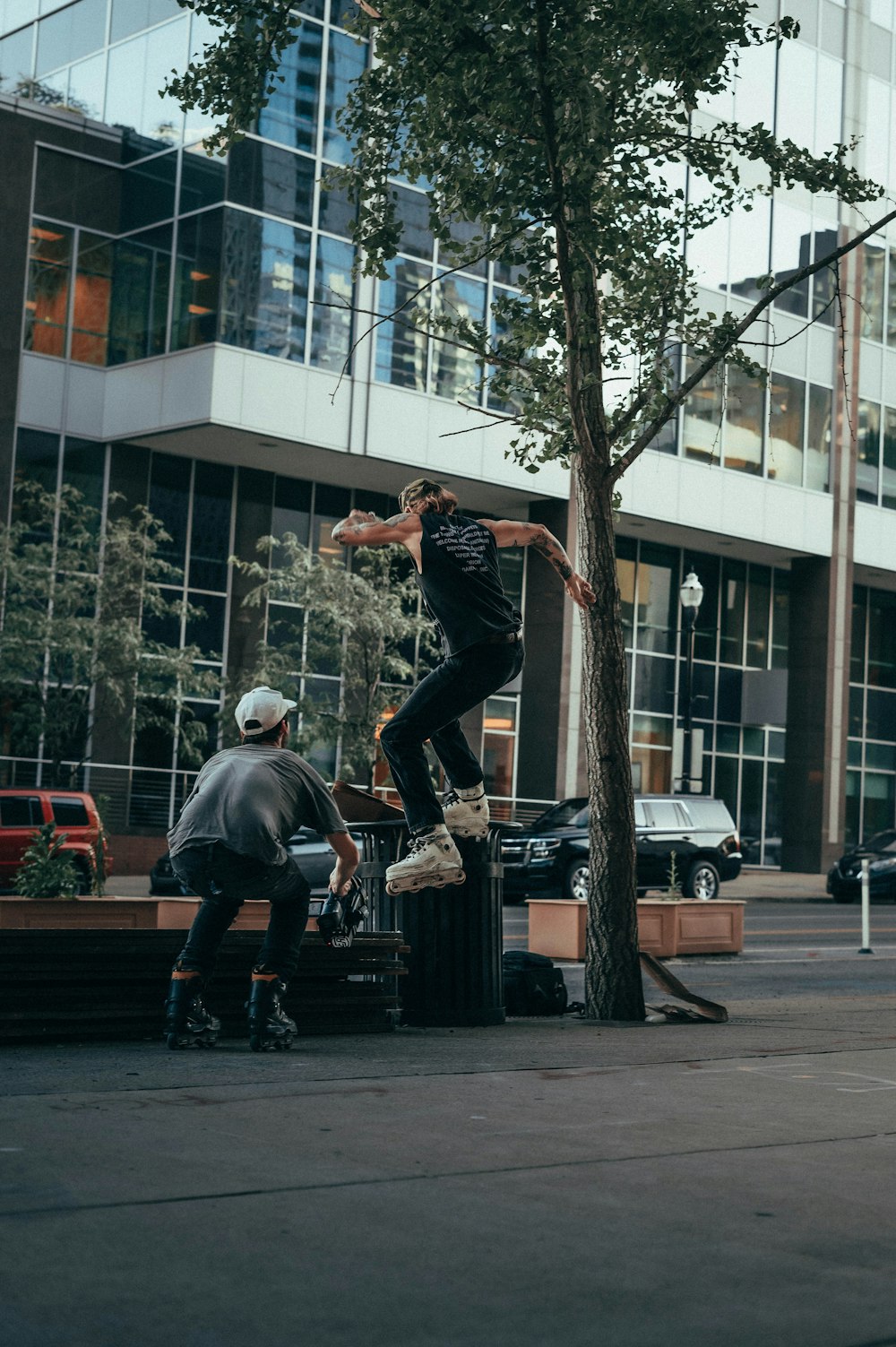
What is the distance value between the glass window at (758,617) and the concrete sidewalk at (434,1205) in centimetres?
3749

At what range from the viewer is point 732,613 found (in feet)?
145

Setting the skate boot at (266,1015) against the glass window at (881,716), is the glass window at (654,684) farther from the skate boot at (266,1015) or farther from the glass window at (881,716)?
the skate boot at (266,1015)

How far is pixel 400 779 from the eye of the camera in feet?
25.8

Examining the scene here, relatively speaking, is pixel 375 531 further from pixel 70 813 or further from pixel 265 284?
pixel 265 284

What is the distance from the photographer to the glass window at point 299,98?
3206 cm

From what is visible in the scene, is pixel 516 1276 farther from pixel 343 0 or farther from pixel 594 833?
pixel 343 0

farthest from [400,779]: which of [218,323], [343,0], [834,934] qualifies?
[343,0]

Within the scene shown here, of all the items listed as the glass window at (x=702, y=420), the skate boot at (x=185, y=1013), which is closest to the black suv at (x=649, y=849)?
the glass window at (x=702, y=420)

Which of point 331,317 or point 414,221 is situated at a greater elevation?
point 414,221

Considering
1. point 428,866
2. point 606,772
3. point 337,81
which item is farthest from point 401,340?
point 428,866

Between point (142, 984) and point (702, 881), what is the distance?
825 inches

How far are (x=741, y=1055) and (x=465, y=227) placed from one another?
29.3 m

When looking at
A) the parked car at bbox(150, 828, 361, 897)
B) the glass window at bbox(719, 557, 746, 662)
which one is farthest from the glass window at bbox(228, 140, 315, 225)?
the glass window at bbox(719, 557, 746, 662)

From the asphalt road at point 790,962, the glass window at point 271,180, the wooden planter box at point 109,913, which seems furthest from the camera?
the glass window at point 271,180
